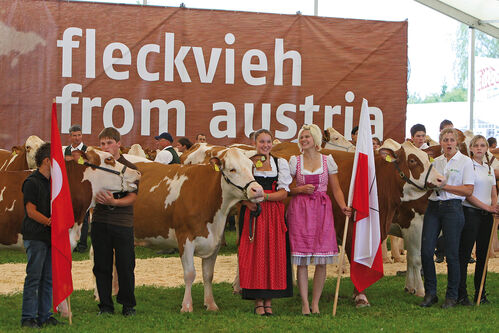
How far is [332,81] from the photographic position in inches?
664

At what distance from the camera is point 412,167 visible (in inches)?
304

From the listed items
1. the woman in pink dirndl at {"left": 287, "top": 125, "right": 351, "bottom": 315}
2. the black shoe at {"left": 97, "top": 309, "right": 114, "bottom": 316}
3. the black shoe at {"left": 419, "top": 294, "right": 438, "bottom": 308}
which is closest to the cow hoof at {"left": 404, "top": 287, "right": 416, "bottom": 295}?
the black shoe at {"left": 419, "top": 294, "right": 438, "bottom": 308}

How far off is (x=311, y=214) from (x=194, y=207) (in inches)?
48.8

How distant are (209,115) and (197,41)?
1.81 meters

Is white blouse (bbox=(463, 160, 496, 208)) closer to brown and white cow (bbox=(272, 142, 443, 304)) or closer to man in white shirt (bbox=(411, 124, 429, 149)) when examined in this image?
brown and white cow (bbox=(272, 142, 443, 304))

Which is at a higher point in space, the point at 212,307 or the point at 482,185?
the point at 482,185

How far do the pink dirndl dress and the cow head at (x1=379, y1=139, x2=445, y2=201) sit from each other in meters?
1.16

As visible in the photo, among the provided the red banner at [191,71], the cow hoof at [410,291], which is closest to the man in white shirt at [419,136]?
the cow hoof at [410,291]

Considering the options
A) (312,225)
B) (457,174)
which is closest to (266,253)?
(312,225)

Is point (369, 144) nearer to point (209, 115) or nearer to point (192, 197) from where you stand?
point (192, 197)

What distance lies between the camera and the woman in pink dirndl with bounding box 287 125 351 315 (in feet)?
22.3

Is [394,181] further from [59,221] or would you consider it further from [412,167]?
[59,221]

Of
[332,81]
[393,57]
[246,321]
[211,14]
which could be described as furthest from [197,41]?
[246,321]

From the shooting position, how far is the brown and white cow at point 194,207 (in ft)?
22.7
